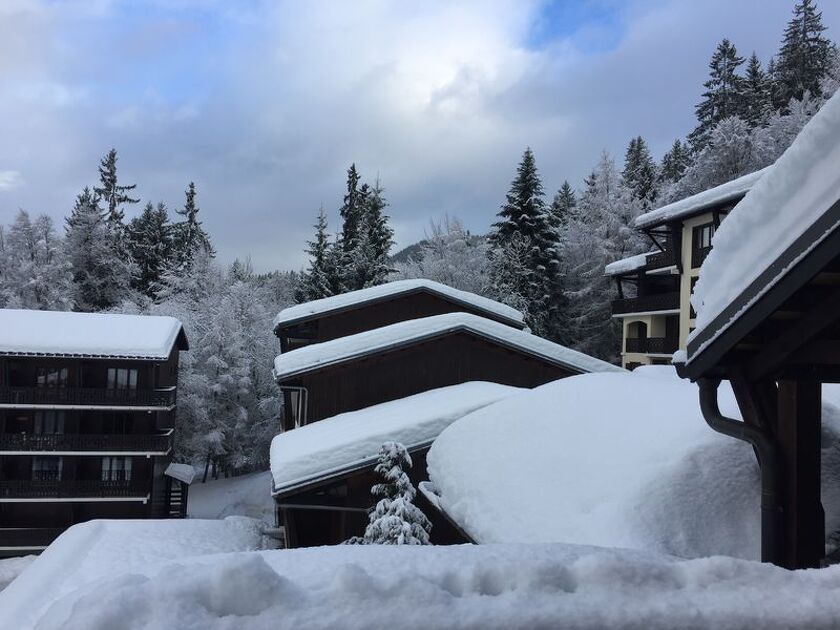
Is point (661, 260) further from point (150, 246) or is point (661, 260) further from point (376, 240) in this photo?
point (150, 246)

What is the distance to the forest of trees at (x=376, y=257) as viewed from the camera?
34156 millimetres

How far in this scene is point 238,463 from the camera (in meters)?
33.1

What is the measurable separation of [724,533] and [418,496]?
24.1 ft

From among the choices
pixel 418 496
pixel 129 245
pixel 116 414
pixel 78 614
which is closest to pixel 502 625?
pixel 78 614

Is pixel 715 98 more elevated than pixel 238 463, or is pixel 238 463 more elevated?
pixel 715 98

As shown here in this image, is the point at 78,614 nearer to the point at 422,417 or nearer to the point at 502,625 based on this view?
the point at 502,625

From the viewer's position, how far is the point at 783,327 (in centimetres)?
450

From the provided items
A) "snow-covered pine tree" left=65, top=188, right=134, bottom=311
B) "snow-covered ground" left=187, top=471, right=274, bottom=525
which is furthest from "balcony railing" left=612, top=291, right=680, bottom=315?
"snow-covered pine tree" left=65, top=188, right=134, bottom=311

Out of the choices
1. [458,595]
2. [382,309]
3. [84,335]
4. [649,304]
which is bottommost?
[458,595]

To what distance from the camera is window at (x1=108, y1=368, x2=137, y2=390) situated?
25734 mm

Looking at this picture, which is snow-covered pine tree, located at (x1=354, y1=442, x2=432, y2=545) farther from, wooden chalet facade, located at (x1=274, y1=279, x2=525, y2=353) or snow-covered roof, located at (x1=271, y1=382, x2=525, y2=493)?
wooden chalet facade, located at (x1=274, y1=279, x2=525, y2=353)

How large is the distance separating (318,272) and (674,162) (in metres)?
34.1

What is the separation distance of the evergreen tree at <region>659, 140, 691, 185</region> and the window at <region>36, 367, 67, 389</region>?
144 feet

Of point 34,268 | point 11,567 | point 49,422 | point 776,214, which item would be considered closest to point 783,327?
point 776,214
